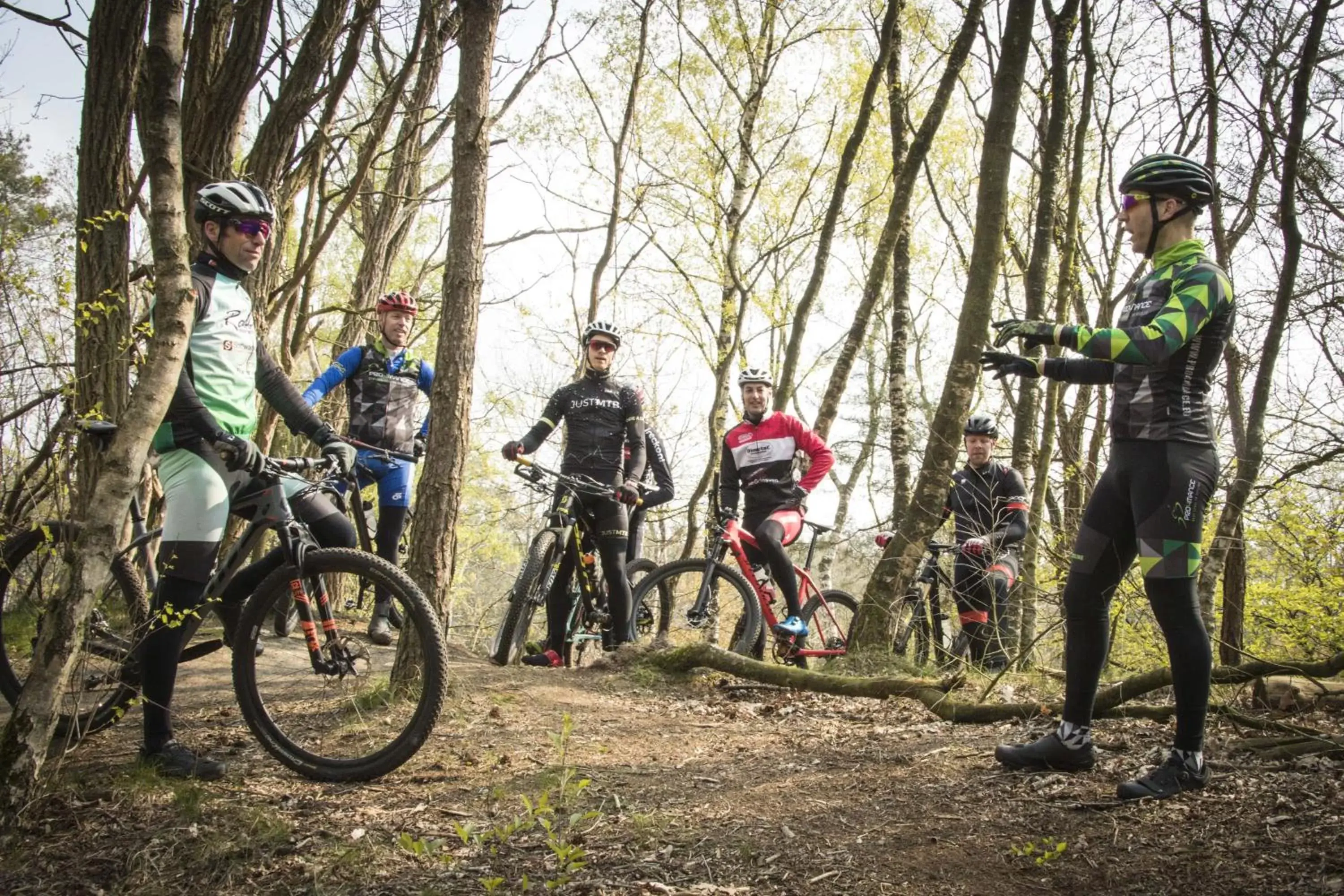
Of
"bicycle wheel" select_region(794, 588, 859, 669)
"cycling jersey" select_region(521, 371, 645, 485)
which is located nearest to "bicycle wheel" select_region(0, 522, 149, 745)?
"cycling jersey" select_region(521, 371, 645, 485)

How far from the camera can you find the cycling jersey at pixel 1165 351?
2.91 metres

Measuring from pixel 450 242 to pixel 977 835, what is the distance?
3.38m

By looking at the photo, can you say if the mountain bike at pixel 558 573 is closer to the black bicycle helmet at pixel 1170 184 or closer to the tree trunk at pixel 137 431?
the tree trunk at pixel 137 431

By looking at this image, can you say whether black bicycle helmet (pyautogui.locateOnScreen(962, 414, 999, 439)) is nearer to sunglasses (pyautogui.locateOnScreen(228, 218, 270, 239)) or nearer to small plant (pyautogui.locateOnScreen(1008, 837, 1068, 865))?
small plant (pyautogui.locateOnScreen(1008, 837, 1068, 865))

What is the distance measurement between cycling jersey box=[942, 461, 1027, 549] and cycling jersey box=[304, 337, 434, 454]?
4.05 m

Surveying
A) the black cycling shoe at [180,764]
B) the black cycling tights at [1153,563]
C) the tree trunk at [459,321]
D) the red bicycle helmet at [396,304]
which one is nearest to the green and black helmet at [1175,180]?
the black cycling tights at [1153,563]

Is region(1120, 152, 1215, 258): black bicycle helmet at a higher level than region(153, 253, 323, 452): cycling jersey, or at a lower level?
higher

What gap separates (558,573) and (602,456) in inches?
35.0

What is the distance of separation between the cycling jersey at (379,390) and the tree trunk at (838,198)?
4430mm

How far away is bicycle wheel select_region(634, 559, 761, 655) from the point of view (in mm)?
6496

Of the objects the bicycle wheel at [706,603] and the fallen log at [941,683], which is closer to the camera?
the fallen log at [941,683]

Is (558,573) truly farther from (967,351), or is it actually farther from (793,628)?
(967,351)

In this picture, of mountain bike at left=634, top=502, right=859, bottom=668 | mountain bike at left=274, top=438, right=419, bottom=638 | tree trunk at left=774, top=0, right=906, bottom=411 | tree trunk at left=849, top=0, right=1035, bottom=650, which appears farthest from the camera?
tree trunk at left=774, top=0, right=906, bottom=411

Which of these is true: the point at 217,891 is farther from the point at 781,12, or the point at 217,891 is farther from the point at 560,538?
the point at 781,12
